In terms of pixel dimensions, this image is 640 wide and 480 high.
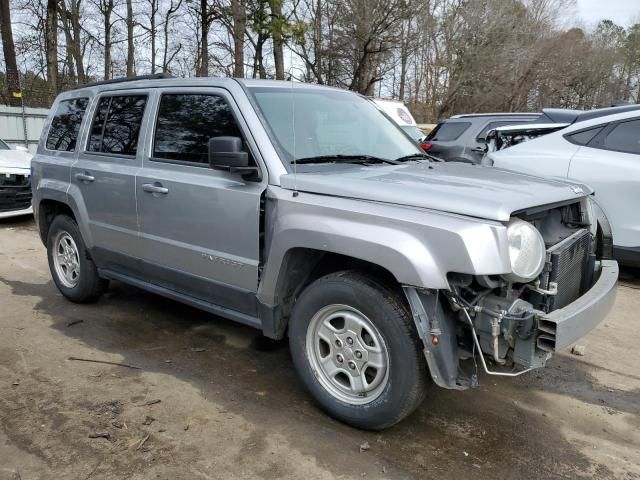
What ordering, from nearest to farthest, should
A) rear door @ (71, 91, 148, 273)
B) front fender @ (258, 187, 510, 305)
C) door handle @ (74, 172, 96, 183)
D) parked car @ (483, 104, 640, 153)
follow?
1. front fender @ (258, 187, 510, 305)
2. rear door @ (71, 91, 148, 273)
3. door handle @ (74, 172, 96, 183)
4. parked car @ (483, 104, 640, 153)

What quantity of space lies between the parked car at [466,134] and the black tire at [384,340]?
614cm

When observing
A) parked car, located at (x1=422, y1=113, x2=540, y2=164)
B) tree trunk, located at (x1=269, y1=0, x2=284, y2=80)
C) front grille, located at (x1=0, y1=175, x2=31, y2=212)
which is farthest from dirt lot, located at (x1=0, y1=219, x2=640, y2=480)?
tree trunk, located at (x1=269, y1=0, x2=284, y2=80)

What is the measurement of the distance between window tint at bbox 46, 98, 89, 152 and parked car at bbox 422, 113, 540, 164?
573cm

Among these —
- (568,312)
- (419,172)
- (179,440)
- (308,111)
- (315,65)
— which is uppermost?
(315,65)

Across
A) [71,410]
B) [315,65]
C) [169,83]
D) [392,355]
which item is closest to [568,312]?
[392,355]

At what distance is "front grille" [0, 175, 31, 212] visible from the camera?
927cm

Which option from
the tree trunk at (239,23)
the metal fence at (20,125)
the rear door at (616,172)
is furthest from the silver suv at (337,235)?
the tree trunk at (239,23)

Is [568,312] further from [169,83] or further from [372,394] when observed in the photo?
[169,83]

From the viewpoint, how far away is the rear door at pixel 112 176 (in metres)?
4.26

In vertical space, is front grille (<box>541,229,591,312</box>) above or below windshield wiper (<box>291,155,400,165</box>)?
below

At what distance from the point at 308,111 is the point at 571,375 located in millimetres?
2645

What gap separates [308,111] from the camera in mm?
3820

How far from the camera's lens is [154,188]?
3949 millimetres

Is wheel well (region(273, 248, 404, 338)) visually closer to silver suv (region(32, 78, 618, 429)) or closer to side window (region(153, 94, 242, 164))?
silver suv (region(32, 78, 618, 429))
